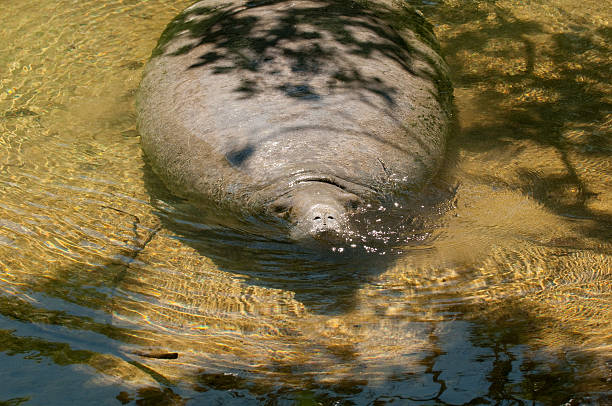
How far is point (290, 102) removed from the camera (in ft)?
15.1

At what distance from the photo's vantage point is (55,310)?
3.46m

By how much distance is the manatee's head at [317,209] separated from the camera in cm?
386

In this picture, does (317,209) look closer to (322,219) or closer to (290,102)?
(322,219)

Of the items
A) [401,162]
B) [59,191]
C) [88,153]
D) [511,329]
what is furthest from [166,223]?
[511,329]

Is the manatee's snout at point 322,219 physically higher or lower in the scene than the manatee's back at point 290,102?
lower

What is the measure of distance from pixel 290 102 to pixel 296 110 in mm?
111

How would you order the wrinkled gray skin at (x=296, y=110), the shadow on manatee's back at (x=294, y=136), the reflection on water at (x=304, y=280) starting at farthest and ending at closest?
the wrinkled gray skin at (x=296, y=110) < the shadow on manatee's back at (x=294, y=136) < the reflection on water at (x=304, y=280)

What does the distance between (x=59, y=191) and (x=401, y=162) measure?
101 inches

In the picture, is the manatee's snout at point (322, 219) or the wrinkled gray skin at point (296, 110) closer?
the manatee's snout at point (322, 219)

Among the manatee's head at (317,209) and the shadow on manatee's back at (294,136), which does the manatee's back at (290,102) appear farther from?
the manatee's head at (317,209)

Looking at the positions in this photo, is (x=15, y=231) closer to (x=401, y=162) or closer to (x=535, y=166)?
(x=401, y=162)

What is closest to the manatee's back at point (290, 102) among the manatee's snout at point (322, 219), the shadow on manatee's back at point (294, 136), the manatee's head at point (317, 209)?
the shadow on manatee's back at point (294, 136)

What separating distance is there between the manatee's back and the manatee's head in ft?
0.41

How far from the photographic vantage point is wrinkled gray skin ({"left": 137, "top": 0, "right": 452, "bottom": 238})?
4.20 meters
